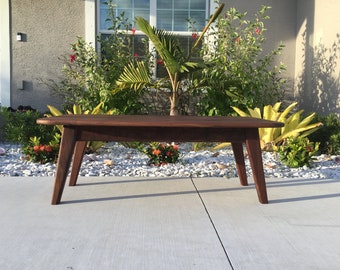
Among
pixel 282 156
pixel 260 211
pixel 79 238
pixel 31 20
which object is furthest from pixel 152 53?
pixel 79 238

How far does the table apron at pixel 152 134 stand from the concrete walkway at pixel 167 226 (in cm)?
56

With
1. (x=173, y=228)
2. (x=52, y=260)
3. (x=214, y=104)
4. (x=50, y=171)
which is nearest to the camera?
(x=52, y=260)

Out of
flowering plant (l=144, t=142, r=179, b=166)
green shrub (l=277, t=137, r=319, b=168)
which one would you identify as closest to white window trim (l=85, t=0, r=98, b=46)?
flowering plant (l=144, t=142, r=179, b=166)

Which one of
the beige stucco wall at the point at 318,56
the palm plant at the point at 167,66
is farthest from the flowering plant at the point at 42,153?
the beige stucco wall at the point at 318,56

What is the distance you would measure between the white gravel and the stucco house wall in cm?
198

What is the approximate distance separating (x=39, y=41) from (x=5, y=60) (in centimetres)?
71

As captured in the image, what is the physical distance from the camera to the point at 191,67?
241 inches

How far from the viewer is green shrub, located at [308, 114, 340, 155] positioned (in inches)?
230

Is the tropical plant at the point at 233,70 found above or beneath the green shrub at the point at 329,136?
above

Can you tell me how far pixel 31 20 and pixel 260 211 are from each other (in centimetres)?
589

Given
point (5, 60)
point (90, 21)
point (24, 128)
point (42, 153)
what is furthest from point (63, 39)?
point (42, 153)

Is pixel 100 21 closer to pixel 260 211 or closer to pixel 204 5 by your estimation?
pixel 204 5

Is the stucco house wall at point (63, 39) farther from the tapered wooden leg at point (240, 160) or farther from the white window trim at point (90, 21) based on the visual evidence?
the tapered wooden leg at point (240, 160)

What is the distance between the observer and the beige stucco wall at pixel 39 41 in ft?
24.3
